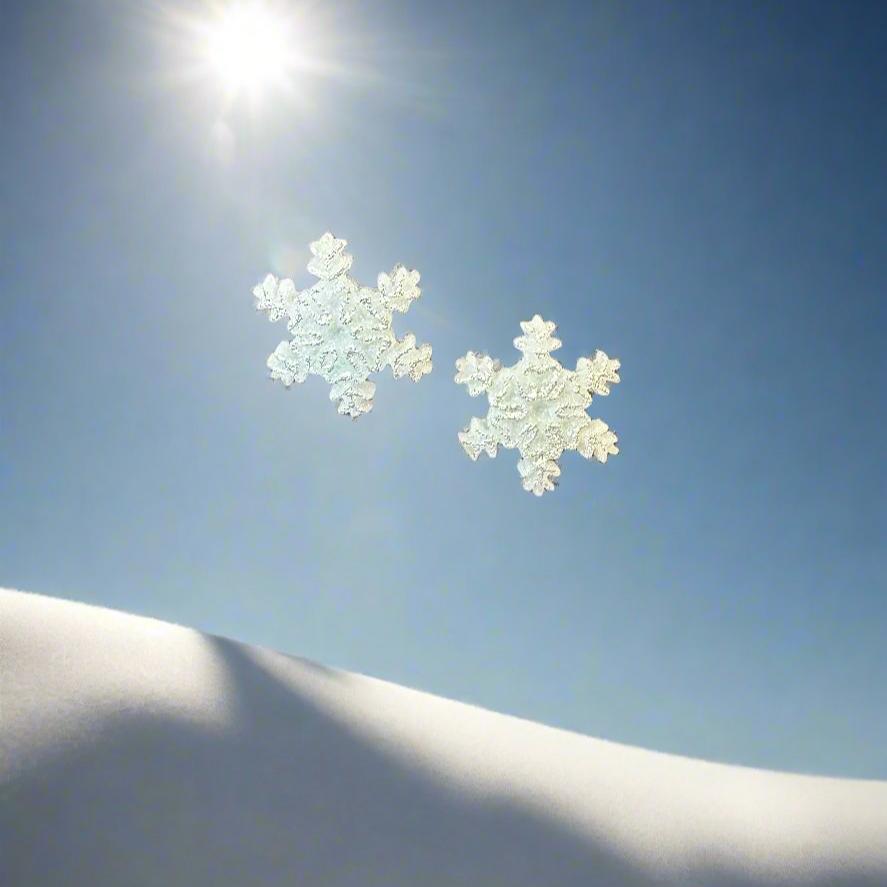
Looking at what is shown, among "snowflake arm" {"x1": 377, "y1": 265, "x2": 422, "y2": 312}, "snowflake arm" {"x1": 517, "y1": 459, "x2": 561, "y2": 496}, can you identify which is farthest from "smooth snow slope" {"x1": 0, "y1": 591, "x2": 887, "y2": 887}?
"snowflake arm" {"x1": 377, "y1": 265, "x2": 422, "y2": 312}

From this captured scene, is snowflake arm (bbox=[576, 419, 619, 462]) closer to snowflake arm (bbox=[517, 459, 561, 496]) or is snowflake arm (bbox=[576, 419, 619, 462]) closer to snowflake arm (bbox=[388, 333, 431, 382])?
snowflake arm (bbox=[517, 459, 561, 496])

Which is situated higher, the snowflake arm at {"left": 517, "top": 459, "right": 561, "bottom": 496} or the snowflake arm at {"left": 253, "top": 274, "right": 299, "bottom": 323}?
the snowflake arm at {"left": 253, "top": 274, "right": 299, "bottom": 323}

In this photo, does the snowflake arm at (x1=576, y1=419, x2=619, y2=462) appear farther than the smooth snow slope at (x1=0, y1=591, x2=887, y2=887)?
Yes

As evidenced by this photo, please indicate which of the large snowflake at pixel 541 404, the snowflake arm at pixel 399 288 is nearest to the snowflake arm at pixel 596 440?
the large snowflake at pixel 541 404

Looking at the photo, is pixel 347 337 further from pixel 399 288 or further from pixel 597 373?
pixel 597 373

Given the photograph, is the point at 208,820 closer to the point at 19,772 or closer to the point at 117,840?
the point at 117,840

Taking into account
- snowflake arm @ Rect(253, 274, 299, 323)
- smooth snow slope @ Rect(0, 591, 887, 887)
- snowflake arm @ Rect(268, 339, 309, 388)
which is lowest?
smooth snow slope @ Rect(0, 591, 887, 887)

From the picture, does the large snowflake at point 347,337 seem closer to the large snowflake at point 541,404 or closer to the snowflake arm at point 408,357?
the snowflake arm at point 408,357

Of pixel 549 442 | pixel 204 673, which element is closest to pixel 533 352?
pixel 549 442
